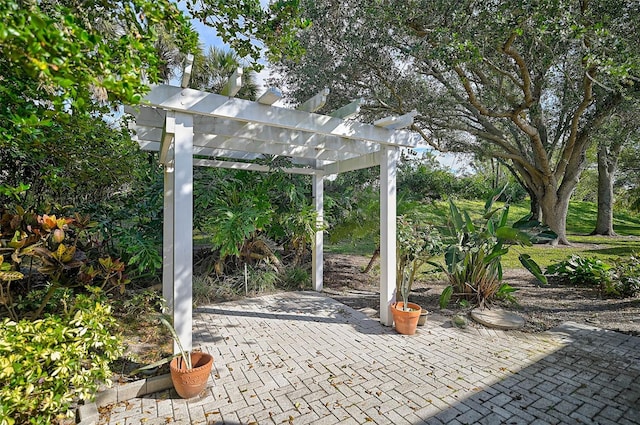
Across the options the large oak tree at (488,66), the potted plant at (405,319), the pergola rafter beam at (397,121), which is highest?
the large oak tree at (488,66)

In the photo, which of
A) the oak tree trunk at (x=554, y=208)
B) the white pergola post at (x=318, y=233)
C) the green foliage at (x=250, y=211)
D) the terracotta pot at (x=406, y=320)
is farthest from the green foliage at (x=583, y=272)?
the green foliage at (x=250, y=211)

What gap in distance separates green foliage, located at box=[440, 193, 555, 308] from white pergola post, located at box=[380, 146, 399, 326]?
108cm

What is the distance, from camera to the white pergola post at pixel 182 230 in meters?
3.17

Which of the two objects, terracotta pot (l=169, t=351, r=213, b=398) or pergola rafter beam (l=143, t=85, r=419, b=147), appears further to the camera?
pergola rafter beam (l=143, t=85, r=419, b=147)

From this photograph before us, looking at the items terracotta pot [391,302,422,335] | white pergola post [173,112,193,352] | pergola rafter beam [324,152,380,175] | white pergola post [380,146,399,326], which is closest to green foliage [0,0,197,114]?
white pergola post [173,112,193,352]

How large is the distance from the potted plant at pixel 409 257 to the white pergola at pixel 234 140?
227 mm

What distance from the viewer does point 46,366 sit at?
2438 mm

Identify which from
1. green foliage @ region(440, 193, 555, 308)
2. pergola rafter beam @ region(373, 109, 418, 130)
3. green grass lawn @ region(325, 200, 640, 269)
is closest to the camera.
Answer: pergola rafter beam @ region(373, 109, 418, 130)

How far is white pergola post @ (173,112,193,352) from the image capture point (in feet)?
10.4

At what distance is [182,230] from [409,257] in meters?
3.34

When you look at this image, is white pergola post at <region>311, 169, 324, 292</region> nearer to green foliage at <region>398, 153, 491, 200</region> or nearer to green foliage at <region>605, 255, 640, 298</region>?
green foliage at <region>605, 255, 640, 298</region>

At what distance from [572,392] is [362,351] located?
210 cm

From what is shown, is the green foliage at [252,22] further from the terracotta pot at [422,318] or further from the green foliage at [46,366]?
the terracotta pot at [422,318]

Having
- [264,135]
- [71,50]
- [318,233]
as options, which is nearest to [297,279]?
[318,233]
